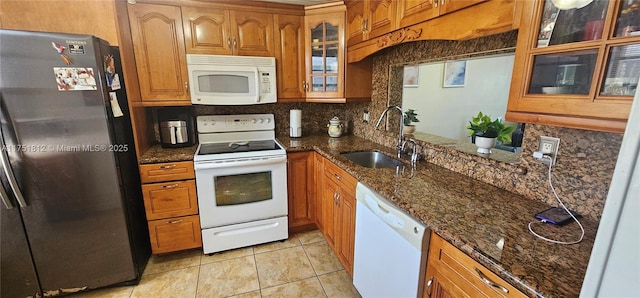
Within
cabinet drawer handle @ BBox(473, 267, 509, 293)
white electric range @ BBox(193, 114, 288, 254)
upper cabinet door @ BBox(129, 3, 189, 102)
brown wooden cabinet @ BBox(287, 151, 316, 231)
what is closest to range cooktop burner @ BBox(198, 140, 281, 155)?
white electric range @ BBox(193, 114, 288, 254)

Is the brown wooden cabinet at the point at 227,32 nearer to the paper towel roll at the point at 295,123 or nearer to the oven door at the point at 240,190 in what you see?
the paper towel roll at the point at 295,123

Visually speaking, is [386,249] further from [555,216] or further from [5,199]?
[5,199]

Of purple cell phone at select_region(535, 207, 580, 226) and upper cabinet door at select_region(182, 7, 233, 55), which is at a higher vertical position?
upper cabinet door at select_region(182, 7, 233, 55)

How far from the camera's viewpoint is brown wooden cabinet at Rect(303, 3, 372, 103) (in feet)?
7.80

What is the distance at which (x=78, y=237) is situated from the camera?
5.83 feet

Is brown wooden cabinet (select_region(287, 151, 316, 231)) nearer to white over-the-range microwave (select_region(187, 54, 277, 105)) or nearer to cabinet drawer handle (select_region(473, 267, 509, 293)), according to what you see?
white over-the-range microwave (select_region(187, 54, 277, 105))

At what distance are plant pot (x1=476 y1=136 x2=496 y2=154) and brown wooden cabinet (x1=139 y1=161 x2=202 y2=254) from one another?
202 centimetres

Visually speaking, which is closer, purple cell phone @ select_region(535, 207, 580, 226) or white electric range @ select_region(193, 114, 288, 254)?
purple cell phone @ select_region(535, 207, 580, 226)

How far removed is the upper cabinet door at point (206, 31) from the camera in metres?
2.19

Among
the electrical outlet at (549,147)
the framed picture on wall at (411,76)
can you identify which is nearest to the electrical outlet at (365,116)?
the framed picture on wall at (411,76)

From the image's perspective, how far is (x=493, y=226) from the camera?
102 centimetres

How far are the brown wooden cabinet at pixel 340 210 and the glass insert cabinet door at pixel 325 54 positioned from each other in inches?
30.3

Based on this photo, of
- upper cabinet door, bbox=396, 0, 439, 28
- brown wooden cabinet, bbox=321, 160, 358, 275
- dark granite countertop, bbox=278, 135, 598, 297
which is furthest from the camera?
brown wooden cabinet, bbox=321, 160, 358, 275

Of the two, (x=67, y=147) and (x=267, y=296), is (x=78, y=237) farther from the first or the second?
(x=267, y=296)
